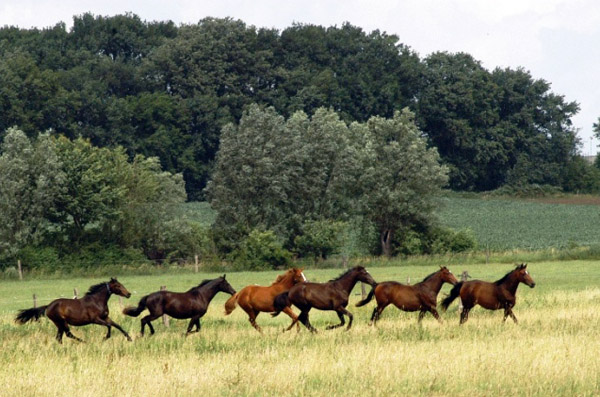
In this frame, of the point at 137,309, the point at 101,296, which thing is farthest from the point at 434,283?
the point at 101,296

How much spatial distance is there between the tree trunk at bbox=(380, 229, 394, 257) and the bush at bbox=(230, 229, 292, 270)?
8944mm

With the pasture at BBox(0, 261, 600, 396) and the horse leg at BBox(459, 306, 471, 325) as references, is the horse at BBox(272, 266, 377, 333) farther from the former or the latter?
the horse leg at BBox(459, 306, 471, 325)

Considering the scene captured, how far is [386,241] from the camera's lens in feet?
208

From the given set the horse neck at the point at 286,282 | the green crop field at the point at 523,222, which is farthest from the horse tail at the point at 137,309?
the green crop field at the point at 523,222

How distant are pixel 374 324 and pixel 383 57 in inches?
3374

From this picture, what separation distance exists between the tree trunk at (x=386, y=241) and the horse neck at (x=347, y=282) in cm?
4016

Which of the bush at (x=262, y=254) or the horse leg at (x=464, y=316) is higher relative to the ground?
the bush at (x=262, y=254)

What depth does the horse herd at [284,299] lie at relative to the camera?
2120 cm

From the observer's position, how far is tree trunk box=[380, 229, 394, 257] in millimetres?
63188

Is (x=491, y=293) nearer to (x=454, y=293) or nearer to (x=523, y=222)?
(x=454, y=293)

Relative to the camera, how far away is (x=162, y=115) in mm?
90375

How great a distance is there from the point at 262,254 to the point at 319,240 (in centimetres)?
429

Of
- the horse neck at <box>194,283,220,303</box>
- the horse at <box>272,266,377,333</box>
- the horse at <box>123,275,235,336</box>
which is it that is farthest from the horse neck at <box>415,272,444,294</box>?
the horse at <box>123,275,235,336</box>

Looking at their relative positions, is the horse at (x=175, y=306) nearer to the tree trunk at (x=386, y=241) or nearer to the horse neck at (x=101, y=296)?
the horse neck at (x=101, y=296)
